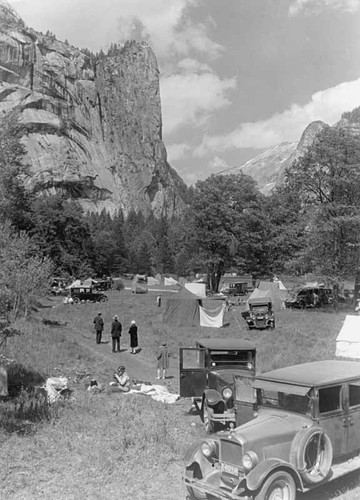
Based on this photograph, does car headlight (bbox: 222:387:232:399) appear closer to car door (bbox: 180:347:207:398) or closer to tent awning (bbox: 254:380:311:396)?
car door (bbox: 180:347:207:398)

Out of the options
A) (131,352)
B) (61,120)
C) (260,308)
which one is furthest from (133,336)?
(61,120)

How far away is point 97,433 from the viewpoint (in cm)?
1036

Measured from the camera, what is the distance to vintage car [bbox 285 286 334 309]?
40.0 metres

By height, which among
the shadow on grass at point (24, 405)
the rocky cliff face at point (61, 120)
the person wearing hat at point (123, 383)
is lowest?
the person wearing hat at point (123, 383)

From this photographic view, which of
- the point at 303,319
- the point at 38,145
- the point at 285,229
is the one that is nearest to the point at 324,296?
the point at 303,319

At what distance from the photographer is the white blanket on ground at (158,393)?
14234 millimetres

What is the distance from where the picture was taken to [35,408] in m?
11.8

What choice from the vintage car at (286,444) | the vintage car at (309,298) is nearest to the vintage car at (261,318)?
the vintage car at (309,298)

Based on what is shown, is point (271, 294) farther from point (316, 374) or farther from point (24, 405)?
point (316, 374)

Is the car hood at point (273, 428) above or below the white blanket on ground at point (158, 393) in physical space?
above

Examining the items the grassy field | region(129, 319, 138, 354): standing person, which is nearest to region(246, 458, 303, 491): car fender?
the grassy field

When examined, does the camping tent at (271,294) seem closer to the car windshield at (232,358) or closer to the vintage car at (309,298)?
the vintage car at (309,298)

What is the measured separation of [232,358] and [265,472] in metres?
6.23

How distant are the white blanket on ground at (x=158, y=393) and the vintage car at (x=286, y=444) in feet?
20.5
